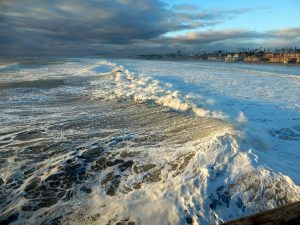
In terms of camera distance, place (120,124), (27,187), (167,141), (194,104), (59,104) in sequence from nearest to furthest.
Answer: (27,187)
(167,141)
(120,124)
(194,104)
(59,104)

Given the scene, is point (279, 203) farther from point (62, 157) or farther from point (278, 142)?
point (62, 157)

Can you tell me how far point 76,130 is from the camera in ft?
27.4

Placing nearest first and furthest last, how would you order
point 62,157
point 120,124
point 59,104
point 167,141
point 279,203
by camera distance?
point 279,203
point 62,157
point 167,141
point 120,124
point 59,104

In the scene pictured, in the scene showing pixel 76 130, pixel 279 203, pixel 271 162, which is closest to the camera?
pixel 279 203

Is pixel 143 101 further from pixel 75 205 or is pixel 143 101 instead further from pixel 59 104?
pixel 75 205

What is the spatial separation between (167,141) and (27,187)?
11.0 ft

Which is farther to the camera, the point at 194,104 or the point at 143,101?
the point at 143,101

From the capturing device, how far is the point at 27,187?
16.5 ft

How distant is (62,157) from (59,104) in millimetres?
7082

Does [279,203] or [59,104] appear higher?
[279,203]

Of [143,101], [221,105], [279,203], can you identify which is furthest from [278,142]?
[143,101]

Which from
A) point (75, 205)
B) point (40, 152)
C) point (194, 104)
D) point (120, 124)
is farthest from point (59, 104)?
point (75, 205)

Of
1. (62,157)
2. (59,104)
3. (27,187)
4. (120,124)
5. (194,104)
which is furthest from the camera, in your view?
(59,104)

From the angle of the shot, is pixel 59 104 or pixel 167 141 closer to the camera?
pixel 167 141
